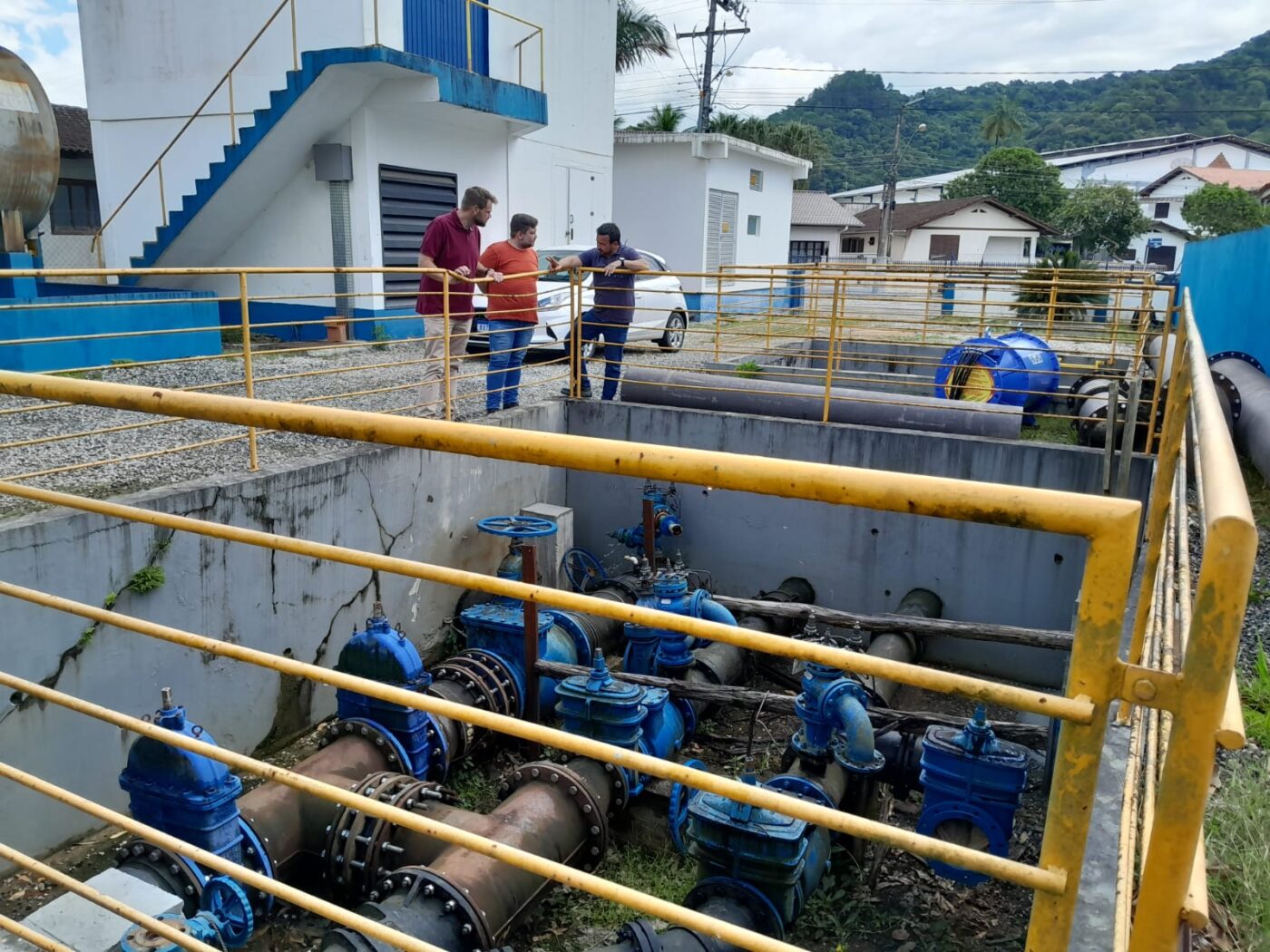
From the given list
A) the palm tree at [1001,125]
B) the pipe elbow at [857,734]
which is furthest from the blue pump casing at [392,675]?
the palm tree at [1001,125]

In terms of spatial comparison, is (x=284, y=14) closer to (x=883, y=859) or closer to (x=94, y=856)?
(x=94, y=856)

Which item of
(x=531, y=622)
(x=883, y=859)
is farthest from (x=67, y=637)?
(x=883, y=859)

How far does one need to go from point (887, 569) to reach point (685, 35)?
30.3m

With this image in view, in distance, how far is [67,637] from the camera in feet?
13.9

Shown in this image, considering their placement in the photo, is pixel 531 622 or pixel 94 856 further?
pixel 531 622

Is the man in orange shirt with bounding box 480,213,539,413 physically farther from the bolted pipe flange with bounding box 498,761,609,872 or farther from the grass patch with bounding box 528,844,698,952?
the grass patch with bounding box 528,844,698,952

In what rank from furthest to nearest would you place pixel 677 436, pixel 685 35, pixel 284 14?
pixel 685 35, pixel 284 14, pixel 677 436

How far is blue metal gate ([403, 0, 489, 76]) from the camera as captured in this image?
38.4ft

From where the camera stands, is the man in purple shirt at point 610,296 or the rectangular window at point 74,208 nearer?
the man in purple shirt at point 610,296

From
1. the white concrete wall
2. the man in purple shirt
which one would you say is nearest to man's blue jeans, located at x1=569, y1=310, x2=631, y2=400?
the man in purple shirt

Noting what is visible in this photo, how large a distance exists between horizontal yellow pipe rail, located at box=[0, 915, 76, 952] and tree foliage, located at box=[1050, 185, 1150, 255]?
5083cm

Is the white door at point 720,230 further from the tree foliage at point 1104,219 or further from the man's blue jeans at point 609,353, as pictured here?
the tree foliage at point 1104,219

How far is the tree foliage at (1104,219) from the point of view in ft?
146

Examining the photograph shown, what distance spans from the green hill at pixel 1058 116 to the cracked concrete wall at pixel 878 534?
84.2 meters
